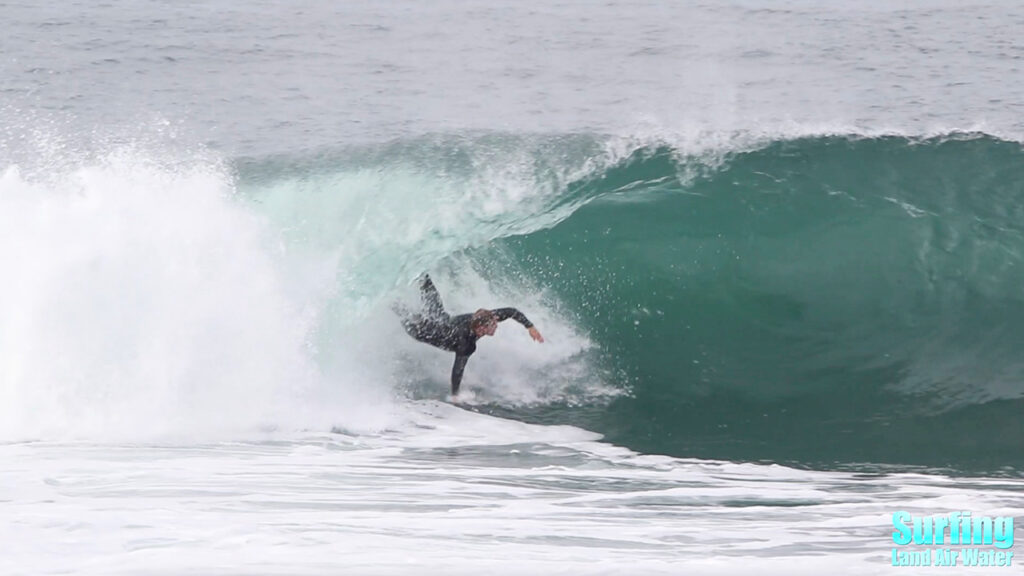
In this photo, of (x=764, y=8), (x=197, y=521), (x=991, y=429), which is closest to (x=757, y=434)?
(x=991, y=429)

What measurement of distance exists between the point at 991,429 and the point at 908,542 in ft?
10.5

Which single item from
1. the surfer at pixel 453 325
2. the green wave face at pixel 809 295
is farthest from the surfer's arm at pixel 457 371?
the green wave face at pixel 809 295

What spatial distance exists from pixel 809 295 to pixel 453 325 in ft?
11.6

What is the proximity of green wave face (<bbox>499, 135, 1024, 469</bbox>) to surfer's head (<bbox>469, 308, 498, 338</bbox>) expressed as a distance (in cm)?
99

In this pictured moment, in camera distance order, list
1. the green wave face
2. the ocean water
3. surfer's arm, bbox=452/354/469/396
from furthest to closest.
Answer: surfer's arm, bbox=452/354/469/396 < the green wave face < the ocean water

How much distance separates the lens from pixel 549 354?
10.4m

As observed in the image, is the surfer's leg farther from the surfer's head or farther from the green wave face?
the green wave face

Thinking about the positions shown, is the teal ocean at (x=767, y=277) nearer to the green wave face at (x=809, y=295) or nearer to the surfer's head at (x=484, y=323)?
the green wave face at (x=809, y=295)

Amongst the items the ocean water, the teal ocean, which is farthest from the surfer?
the teal ocean

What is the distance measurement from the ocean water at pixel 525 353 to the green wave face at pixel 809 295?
33 millimetres

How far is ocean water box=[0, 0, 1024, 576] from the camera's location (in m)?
6.49

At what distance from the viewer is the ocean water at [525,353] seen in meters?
Result: 6.49
